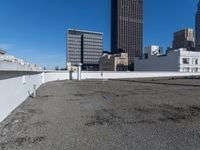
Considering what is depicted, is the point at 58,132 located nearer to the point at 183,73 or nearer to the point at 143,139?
the point at 143,139

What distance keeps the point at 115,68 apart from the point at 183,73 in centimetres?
4533

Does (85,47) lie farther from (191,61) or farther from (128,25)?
(191,61)

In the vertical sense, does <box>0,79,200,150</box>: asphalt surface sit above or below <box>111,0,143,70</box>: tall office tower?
below

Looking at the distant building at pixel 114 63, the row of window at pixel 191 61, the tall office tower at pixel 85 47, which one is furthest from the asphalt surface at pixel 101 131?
the tall office tower at pixel 85 47

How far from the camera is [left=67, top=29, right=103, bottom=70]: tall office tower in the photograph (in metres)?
112

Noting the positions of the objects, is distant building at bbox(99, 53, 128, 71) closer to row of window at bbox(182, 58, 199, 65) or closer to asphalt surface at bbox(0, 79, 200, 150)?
row of window at bbox(182, 58, 199, 65)

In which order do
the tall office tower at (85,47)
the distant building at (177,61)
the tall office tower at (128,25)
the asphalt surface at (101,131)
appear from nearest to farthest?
1. the asphalt surface at (101,131)
2. the distant building at (177,61)
3. the tall office tower at (85,47)
4. the tall office tower at (128,25)

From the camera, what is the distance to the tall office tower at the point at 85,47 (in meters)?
112

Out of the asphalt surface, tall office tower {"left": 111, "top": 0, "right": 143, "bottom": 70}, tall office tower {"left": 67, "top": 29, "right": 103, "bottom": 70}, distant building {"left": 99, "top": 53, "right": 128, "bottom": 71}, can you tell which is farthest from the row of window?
tall office tower {"left": 111, "top": 0, "right": 143, "bottom": 70}

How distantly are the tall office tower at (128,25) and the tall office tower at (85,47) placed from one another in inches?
1062

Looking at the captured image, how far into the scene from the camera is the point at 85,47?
111 m

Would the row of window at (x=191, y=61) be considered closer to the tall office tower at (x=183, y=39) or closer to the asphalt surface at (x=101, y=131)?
the tall office tower at (x=183, y=39)

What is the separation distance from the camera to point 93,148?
3678 mm

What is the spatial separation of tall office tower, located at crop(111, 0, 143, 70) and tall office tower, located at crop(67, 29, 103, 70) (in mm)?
26985
